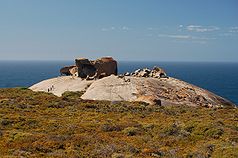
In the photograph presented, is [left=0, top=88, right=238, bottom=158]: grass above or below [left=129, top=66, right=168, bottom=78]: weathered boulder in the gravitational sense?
below

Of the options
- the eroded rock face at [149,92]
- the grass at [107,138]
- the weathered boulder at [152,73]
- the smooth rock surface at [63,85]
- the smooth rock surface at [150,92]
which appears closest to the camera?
the grass at [107,138]

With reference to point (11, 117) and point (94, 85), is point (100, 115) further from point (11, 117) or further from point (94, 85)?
point (94, 85)

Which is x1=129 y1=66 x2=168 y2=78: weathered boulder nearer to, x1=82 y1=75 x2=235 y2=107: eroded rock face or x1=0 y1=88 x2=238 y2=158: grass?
x1=82 y1=75 x2=235 y2=107: eroded rock face

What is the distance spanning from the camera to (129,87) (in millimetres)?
60781

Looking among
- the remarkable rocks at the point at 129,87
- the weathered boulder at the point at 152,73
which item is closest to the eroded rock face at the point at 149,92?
the remarkable rocks at the point at 129,87

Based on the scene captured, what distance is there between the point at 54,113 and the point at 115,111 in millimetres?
7971

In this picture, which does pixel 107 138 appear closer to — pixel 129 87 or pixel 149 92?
pixel 149 92

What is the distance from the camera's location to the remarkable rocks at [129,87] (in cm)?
5731

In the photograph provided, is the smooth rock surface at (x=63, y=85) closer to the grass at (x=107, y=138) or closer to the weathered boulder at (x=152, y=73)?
the weathered boulder at (x=152, y=73)

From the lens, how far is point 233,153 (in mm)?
18906

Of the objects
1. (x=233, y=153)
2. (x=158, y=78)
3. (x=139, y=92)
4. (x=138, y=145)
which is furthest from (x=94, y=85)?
(x=233, y=153)

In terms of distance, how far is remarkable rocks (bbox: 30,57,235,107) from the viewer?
2256 inches

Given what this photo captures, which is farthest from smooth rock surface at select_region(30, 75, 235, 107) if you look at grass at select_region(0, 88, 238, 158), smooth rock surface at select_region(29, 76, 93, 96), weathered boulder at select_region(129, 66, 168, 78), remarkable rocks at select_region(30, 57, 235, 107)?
grass at select_region(0, 88, 238, 158)

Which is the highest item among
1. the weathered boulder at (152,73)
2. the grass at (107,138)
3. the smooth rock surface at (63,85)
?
the weathered boulder at (152,73)
